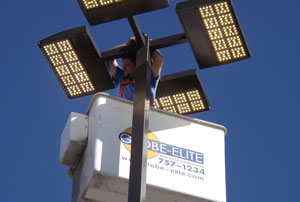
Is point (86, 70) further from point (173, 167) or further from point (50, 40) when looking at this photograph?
point (173, 167)

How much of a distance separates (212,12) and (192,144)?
3.39 ft

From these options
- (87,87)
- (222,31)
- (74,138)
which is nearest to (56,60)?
(87,87)

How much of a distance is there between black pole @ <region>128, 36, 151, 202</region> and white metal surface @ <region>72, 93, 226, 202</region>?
0.38m

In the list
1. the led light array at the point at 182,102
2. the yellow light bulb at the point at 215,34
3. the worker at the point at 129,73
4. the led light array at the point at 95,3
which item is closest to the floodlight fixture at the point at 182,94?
the led light array at the point at 182,102

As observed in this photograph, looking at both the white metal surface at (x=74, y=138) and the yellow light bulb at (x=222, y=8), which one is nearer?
the yellow light bulb at (x=222, y=8)

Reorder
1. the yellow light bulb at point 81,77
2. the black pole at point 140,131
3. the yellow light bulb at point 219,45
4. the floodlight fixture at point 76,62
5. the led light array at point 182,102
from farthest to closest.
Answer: the led light array at point 182,102 < the yellow light bulb at point 81,77 < the floodlight fixture at point 76,62 < the yellow light bulb at point 219,45 < the black pole at point 140,131

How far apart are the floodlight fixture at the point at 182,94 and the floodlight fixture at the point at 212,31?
34cm

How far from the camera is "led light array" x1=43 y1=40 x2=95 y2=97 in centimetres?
553

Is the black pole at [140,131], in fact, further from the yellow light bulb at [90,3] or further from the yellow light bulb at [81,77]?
the yellow light bulb at [81,77]

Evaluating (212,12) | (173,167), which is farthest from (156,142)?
(212,12)

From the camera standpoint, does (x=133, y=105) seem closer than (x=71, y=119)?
Yes

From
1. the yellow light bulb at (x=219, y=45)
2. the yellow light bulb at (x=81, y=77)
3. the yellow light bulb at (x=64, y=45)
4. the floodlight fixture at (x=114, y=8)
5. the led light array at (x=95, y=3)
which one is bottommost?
the yellow light bulb at (x=219, y=45)

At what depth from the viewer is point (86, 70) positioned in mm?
5715

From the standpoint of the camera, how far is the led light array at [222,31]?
5.14 metres
